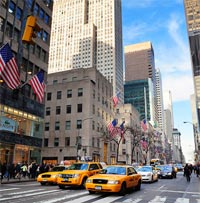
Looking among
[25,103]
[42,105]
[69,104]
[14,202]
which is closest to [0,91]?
[25,103]

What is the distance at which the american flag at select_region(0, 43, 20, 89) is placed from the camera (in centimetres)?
2098

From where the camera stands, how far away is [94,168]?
17.4 meters

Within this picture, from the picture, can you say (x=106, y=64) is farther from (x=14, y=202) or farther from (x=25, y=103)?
(x=14, y=202)

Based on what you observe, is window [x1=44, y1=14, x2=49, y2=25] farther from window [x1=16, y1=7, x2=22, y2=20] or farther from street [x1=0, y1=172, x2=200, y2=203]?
street [x1=0, y1=172, x2=200, y2=203]

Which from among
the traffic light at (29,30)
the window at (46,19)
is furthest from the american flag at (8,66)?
the window at (46,19)

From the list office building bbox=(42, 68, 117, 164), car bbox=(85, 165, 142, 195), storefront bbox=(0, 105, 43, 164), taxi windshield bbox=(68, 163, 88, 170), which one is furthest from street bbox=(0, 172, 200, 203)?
office building bbox=(42, 68, 117, 164)

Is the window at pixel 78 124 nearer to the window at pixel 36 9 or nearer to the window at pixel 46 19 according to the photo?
the window at pixel 46 19

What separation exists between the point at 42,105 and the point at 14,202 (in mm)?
29542

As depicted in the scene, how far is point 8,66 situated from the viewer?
22109mm

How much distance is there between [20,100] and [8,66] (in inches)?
477

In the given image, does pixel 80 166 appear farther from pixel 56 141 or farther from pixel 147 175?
pixel 56 141

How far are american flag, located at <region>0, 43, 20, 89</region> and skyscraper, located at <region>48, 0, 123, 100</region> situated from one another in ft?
466

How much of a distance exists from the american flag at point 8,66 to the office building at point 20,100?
7.60 metres

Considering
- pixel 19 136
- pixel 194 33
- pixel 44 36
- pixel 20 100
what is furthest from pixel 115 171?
pixel 194 33
